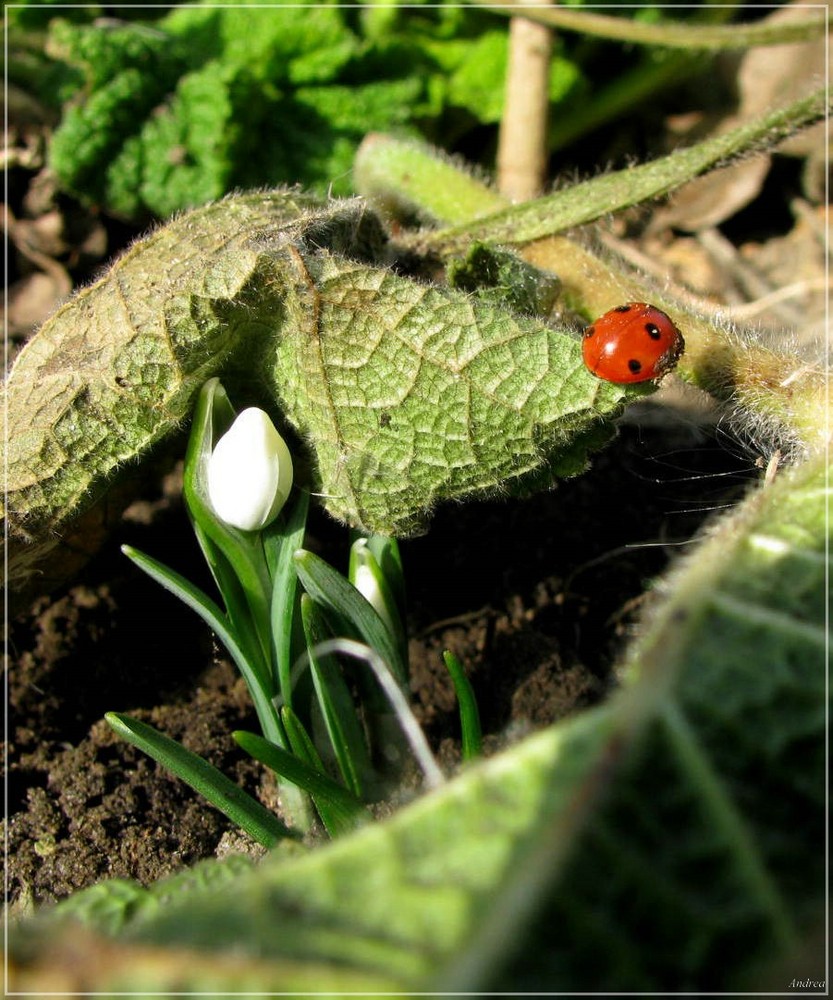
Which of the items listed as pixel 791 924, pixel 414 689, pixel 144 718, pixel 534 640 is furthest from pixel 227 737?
pixel 791 924

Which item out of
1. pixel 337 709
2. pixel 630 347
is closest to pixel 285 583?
pixel 337 709

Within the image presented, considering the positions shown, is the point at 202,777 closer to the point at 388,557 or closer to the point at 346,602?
the point at 346,602

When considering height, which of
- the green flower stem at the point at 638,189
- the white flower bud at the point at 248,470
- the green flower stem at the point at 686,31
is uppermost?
the green flower stem at the point at 686,31

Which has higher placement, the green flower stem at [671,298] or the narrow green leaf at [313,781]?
the green flower stem at [671,298]

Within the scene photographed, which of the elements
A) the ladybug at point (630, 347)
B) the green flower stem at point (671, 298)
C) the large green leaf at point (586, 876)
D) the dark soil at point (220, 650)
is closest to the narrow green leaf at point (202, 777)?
the dark soil at point (220, 650)

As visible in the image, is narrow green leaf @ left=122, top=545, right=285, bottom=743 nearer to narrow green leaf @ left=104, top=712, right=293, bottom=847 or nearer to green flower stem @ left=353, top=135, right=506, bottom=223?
narrow green leaf @ left=104, top=712, right=293, bottom=847

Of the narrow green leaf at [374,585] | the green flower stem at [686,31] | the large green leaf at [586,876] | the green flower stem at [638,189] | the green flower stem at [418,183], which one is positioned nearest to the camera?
the large green leaf at [586,876]

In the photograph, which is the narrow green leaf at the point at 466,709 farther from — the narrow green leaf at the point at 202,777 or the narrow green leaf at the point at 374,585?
the narrow green leaf at the point at 202,777
